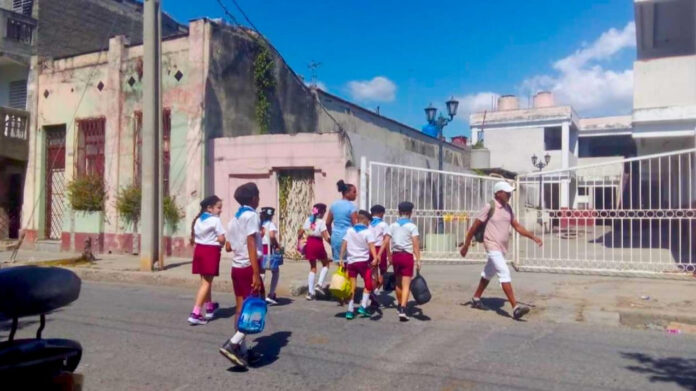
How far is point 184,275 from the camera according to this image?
11539 millimetres

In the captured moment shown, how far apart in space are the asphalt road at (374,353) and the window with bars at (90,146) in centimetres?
913

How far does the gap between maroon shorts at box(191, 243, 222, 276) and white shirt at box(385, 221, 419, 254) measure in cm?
229

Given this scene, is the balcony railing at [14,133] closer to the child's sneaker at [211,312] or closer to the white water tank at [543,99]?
the child's sneaker at [211,312]

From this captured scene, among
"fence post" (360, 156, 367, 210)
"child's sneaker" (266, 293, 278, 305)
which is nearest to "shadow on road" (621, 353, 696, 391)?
"child's sneaker" (266, 293, 278, 305)

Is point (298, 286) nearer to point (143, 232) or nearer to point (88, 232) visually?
point (143, 232)

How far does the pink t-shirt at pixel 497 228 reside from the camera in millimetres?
7785

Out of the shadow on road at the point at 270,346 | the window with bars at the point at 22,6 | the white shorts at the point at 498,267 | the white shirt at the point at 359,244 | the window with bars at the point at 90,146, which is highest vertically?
the window with bars at the point at 22,6

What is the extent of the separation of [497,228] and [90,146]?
12.8 meters

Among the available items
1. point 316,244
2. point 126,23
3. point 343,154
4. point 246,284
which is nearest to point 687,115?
point 343,154

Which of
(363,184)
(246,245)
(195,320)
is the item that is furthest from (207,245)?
(363,184)

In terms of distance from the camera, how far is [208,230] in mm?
7488

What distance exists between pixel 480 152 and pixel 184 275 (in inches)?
570

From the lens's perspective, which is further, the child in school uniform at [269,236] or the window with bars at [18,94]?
the window with bars at [18,94]

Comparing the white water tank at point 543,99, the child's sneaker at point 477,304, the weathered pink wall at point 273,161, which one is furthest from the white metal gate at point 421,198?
the white water tank at point 543,99
